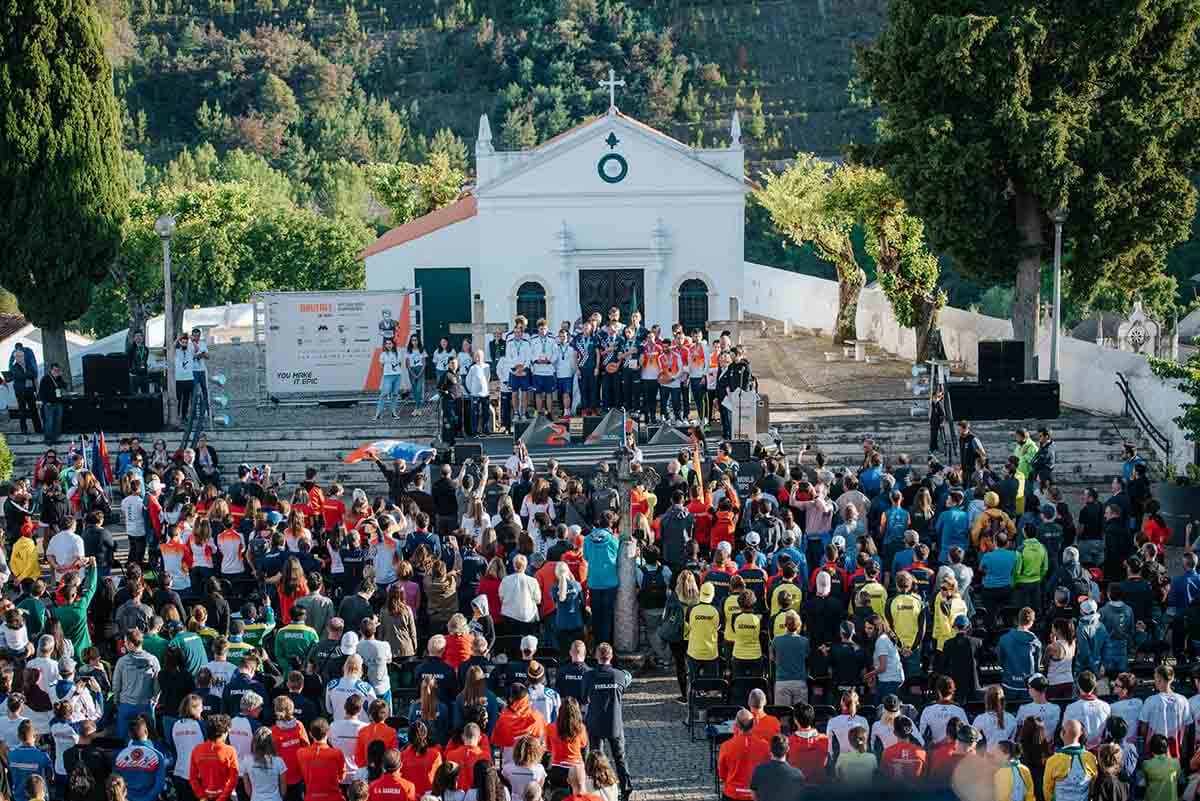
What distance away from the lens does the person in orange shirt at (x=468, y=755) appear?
12516 millimetres

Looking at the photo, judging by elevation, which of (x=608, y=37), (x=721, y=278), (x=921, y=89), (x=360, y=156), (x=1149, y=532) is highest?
(x=608, y=37)

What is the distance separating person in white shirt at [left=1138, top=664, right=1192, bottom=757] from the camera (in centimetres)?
1370

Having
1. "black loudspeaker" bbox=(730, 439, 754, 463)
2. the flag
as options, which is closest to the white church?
"black loudspeaker" bbox=(730, 439, 754, 463)

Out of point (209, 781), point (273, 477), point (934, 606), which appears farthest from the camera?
point (273, 477)

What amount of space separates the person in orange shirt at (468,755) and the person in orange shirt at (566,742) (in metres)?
0.61

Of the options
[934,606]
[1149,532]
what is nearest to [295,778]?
[934,606]

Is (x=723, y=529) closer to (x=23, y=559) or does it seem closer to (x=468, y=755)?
(x=468, y=755)

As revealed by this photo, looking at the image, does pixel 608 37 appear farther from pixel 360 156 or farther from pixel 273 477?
pixel 273 477

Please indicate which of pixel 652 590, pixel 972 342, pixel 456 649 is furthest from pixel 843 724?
pixel 972 342

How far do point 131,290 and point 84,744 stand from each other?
33.2 m

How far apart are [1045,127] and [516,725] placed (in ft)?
63.7

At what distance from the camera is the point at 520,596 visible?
16828mm

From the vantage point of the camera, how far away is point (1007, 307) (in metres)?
68.8

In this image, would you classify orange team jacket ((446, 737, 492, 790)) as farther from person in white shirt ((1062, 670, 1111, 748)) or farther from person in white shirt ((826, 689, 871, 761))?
person in white shirt ((1062, 670, 1111, 748))
